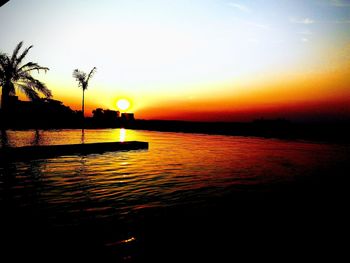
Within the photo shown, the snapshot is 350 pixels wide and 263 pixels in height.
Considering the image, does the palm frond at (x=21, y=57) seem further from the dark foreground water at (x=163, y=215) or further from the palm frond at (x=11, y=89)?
the dark foreground water at (x=163, y=215)

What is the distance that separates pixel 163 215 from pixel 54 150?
35.0 ft

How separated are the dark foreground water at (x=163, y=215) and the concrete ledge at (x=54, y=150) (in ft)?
4.59

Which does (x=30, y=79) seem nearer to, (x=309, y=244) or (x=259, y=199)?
(x=259, y=199)

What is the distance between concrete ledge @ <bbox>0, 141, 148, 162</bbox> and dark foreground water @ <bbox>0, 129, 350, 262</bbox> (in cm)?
140

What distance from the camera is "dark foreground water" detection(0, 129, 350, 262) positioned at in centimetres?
430

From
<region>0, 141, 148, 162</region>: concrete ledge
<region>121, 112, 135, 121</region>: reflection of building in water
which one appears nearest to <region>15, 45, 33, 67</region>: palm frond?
<region>0, 141, 148, 162</region>: concrete ledge

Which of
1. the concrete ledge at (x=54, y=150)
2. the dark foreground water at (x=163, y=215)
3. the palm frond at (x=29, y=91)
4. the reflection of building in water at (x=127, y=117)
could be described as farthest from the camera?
the reflection of building in water at (x=127, y=117)

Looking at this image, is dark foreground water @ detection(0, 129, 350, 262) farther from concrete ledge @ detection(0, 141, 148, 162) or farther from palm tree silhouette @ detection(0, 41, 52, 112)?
palm tree silhouette @ detection(0, 41, 52, 112)

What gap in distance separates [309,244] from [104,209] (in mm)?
4654

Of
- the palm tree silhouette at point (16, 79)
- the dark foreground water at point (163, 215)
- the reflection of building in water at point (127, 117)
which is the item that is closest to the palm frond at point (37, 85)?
the palm tree silhouette at point (16, 79)

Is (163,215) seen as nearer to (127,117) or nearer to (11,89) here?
(11,89)

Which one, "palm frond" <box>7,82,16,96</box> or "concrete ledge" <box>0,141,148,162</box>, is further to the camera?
"palm frond" <box>7,82,16,96</box>

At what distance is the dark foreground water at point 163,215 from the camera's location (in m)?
4.30

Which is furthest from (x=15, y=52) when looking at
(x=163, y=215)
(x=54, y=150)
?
(x=163, y=215)
